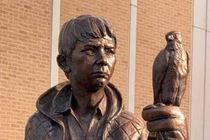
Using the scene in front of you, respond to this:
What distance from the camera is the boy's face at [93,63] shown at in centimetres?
281

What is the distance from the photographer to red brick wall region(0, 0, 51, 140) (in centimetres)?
1285

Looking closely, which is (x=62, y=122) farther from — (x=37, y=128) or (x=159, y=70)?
(x=159, y=70)

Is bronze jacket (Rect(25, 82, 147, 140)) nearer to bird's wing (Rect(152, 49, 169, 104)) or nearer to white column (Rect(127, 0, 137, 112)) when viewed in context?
bird's wing (Rect(152, 49, 169, 104))

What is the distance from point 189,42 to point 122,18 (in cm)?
295

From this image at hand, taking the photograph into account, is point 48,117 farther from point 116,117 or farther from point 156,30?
point 156,30

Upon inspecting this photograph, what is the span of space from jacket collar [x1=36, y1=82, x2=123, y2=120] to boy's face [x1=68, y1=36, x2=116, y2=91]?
0.41 ft

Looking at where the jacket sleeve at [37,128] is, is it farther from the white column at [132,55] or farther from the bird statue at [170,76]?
the white column at [132,55]

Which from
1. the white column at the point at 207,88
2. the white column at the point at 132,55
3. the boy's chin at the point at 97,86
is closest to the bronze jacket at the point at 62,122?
the boy's chin at the point at 97,86

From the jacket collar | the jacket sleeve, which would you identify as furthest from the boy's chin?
the jacket sleeve

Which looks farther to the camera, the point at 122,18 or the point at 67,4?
the point at 122,18

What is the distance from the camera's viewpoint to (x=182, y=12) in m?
17.8

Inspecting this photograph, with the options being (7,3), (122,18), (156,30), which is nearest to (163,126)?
(7,3)

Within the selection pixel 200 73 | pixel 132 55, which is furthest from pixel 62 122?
pixel 200 73

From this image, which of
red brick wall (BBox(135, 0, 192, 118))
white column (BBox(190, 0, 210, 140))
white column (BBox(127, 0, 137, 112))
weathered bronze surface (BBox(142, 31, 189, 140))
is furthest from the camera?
white column (BBox(190, 0, 210, 140))
